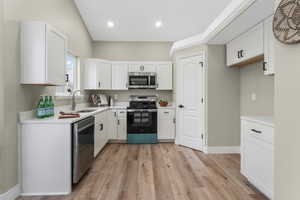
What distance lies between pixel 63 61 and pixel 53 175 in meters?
1.53

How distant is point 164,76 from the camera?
4633mm

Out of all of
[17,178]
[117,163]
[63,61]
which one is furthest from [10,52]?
[117,163]

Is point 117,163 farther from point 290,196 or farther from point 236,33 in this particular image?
point 236,33

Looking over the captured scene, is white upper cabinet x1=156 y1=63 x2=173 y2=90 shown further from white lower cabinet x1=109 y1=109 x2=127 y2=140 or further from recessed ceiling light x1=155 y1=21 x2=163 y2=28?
white lower cabinet x1=109 y1=109 x2=127 y2=140

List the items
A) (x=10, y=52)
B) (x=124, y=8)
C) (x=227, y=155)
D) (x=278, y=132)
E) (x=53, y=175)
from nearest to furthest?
(x=278, y=132) → (x=10, y=52) → (x=53, y=175) → (x=227, y=155) → (x=124, y=8)

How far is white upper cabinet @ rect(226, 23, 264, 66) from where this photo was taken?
8.14ft

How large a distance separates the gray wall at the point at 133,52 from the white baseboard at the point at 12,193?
3.22 meters

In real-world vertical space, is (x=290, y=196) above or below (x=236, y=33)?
below

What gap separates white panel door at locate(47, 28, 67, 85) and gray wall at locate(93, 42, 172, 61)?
2.55 meters

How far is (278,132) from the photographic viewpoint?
1313 millimetres

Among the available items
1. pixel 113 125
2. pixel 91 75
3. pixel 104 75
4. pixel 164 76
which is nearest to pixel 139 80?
pixel 164 76

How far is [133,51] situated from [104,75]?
3.81ft

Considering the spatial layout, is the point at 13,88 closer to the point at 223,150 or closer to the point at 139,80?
the point at 139,80

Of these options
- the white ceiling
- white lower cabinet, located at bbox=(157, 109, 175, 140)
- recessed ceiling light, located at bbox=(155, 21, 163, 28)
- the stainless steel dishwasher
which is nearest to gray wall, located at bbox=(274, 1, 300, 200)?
the stainless steel dishwasher
